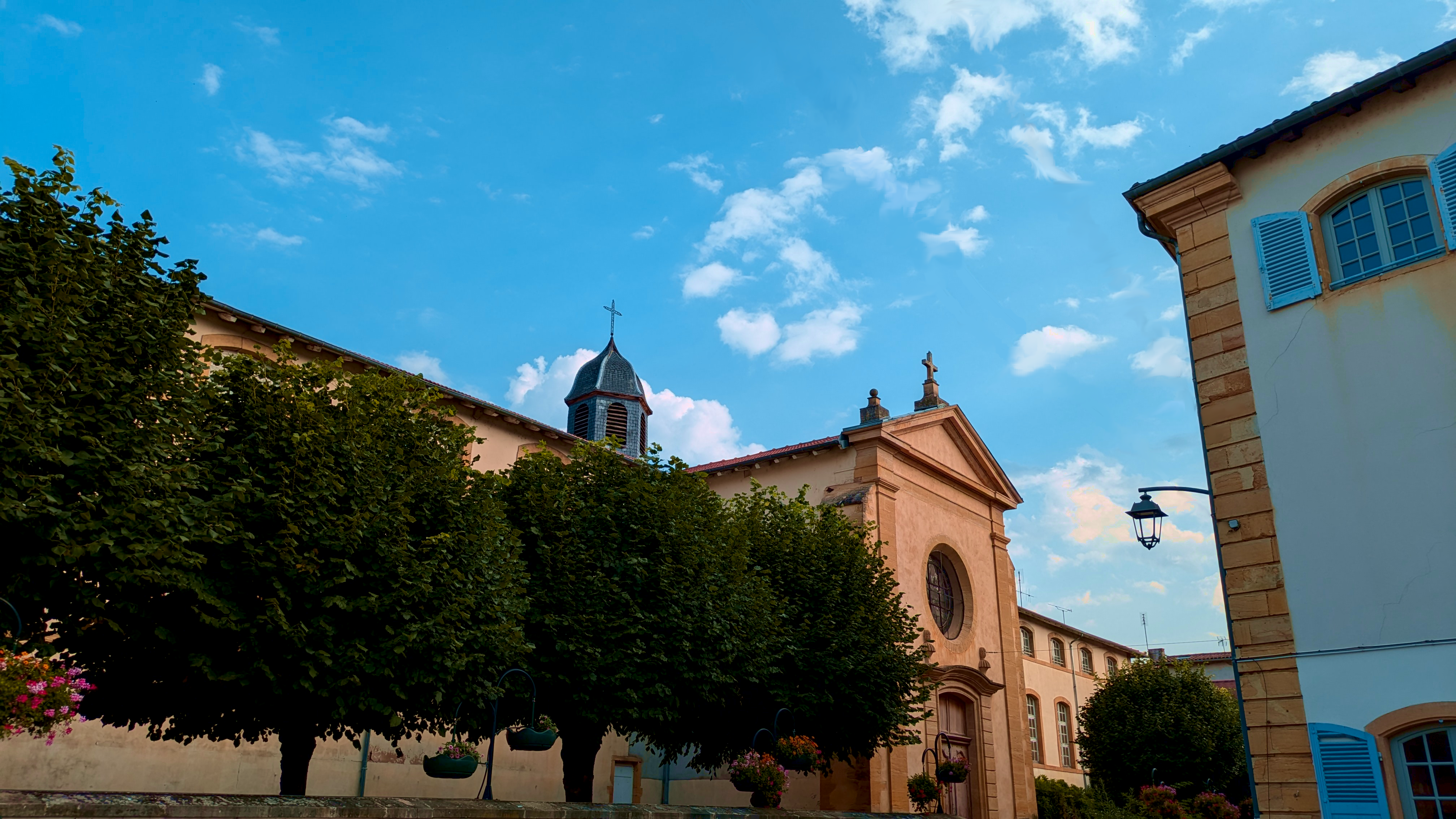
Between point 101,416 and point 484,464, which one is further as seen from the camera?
point 484,464

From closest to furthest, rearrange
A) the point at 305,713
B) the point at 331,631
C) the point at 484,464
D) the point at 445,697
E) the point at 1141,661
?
the point at 331,631
the point at 305,713
the point at 445,697
the point at 484,464
the point at 1141,661

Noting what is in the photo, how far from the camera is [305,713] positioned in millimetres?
10977

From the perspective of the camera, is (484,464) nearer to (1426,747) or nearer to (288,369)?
(288,369)

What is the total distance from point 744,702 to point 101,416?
11.7 m

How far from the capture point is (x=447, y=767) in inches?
387

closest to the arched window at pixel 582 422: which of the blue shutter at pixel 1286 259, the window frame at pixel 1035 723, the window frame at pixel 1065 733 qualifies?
the window frame at pixel 1035 723

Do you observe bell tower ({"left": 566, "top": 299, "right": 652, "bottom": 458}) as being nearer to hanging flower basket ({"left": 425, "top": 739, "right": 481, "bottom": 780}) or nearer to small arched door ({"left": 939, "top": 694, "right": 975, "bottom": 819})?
small arched door ({"left": 939, "top": 694, "right": 975, "bottom": 819})

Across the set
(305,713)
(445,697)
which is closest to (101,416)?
(305,713)

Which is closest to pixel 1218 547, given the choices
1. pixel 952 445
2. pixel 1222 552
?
pixel 1222 552

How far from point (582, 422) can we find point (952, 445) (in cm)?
1332

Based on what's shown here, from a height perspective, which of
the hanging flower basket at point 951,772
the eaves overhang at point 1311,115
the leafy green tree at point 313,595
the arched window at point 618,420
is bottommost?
the hanging flower basket at point 951,772

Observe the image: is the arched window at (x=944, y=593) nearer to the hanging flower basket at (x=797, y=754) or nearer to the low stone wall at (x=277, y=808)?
the hanging flower basket at (x=797, y=754)

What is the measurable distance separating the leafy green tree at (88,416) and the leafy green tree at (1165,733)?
95.2 ft

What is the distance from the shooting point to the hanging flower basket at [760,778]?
579 inches
